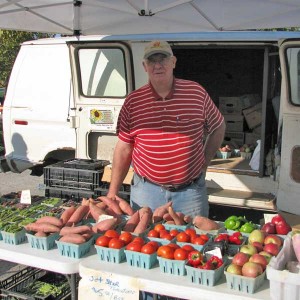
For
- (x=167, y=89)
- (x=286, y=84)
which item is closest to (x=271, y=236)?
(x=167, y=89)

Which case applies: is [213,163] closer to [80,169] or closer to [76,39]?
[80,169]

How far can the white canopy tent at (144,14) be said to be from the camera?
5.07 m

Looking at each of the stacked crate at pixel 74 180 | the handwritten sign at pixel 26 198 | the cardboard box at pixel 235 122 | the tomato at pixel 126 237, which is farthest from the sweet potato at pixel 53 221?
the cardboard box at pixel 235 122

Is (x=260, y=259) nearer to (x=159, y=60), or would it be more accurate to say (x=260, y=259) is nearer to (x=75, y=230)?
(x=75, y=230)

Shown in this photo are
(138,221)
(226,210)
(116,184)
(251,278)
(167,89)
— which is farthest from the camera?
(226,210)

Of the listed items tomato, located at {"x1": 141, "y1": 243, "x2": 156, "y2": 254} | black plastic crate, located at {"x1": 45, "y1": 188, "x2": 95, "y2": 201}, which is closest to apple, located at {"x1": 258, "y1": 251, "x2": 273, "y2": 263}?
tomato, located at {"x1": 141, "y1": 243, "x2": 156, "y2": 254}

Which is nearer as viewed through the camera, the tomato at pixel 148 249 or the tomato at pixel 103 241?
the tomato at pixel 148 249

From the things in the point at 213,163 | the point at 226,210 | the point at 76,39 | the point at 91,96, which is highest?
the point at 76,39

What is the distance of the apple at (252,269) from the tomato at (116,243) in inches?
27.5

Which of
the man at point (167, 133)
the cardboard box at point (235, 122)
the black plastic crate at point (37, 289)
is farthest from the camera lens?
the cardboard box at point (235, 122)

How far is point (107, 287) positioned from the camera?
246cm

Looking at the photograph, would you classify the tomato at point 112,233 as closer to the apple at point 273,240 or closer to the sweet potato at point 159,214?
the sweet potato at point 159,214

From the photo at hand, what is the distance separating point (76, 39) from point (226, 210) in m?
3.03

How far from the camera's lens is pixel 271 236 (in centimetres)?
275
